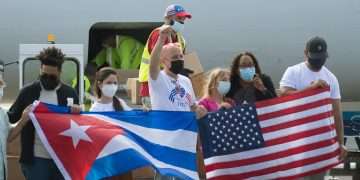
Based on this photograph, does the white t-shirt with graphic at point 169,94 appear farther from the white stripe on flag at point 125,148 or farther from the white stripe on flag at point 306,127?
the white stripe on flag at point 306,127

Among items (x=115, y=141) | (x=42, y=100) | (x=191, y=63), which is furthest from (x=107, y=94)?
(x=191, y=63)

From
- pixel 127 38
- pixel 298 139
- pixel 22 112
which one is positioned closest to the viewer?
pixel 22 112

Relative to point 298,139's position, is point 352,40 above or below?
above

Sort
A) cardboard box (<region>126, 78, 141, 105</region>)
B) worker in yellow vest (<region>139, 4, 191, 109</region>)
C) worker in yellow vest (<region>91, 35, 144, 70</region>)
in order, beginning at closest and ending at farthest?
worker in yellow vest (<region>139, 4, 191, 109</region>) → cardboard box (<region>126, 78, 141, 105</region>) → worker in yellow vest (<region>91, 35, 144, 70</region>)

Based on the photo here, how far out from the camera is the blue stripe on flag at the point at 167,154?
7203mm

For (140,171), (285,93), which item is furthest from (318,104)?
(140,171)

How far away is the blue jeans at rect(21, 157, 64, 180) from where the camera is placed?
7.00 m

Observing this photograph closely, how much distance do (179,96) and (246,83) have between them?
67 centimetres

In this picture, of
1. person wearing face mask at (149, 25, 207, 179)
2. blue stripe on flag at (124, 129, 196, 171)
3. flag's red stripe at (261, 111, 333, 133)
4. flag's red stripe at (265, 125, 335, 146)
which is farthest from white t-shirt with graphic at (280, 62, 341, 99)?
blue stripe on flag at (124, 129, 196, 171)

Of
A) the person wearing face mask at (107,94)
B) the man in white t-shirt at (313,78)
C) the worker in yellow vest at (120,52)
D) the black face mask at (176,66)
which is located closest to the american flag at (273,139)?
the man in white t-shirt at (313,78)

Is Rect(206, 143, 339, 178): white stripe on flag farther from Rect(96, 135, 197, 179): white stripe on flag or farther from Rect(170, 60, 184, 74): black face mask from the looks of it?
Rect(170, 60, 184, 74): black face mask

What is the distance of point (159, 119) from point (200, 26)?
4.28 m

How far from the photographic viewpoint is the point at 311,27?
36.9ft

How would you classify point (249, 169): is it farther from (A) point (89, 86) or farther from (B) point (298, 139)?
(A) point (89, 86)
